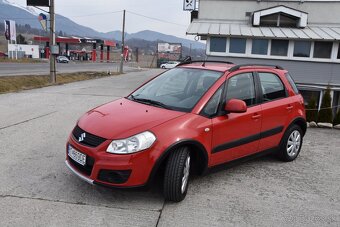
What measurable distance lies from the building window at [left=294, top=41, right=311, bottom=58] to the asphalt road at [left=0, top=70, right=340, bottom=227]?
9.23 m

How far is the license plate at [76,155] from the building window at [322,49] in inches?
507

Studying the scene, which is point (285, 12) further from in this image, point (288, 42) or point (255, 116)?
point (255, 116)

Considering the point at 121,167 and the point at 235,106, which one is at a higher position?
the point at 235,106

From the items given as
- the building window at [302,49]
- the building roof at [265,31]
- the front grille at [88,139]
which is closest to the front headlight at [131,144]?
the front grille at [88,139]

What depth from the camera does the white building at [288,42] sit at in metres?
13.8

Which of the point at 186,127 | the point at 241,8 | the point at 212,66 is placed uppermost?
the point at 241,8

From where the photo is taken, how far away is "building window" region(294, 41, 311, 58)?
14008mm

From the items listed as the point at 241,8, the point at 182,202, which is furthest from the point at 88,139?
the point at 241,8

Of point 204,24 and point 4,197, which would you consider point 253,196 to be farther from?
point 204,24

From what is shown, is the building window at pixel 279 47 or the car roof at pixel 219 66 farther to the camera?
the building window at pixel 279 47

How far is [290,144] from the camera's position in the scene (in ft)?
17.5

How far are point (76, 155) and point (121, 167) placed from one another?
2.29 feet

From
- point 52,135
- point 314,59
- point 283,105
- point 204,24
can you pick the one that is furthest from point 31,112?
point 314,59

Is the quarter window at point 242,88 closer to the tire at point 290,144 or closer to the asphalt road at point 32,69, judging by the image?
the tire at point 290,144
